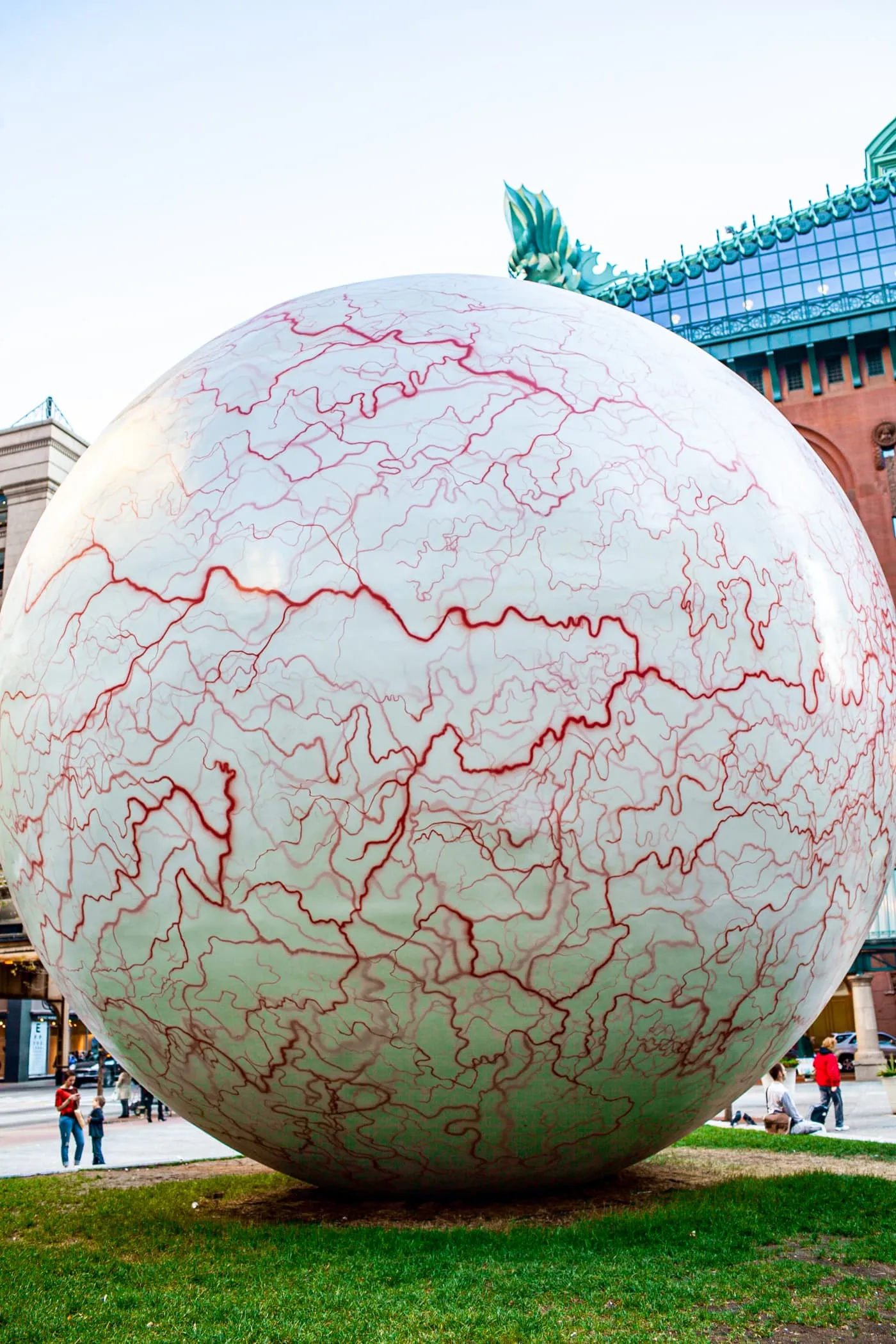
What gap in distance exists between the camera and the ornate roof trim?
49.8m

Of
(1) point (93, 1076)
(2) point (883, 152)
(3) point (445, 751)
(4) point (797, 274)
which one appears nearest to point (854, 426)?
(4) point (797, 274)

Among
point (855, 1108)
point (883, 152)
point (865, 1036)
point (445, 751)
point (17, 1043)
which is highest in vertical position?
point (883, 152)

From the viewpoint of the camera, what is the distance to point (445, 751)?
205 inches

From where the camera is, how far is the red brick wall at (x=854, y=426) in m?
48.0

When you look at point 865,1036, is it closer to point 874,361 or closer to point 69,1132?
point 69,1132

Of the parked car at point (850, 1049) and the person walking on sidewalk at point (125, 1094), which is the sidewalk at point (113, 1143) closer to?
the person walking on sidewalk at point (125, 1094)

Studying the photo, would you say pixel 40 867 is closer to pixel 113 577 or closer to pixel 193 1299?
pixel 113 577

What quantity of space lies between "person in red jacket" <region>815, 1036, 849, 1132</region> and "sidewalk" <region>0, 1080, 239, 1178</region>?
7.85 meters

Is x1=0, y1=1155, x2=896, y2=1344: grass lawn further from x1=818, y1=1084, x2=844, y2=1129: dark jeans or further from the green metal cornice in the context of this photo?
the green metal cornice

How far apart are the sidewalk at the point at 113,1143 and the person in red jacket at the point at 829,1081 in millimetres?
7849

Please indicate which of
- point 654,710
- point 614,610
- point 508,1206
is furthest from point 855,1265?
point 614,610

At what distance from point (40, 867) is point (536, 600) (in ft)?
9.91

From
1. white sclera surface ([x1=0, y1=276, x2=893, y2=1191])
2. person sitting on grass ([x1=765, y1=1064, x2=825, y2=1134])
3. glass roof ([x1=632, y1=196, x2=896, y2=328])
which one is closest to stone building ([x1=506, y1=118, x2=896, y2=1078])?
glass roof ([x1=632, y1=196, x2=896, y2=328])

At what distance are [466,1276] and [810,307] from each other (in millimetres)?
51993
